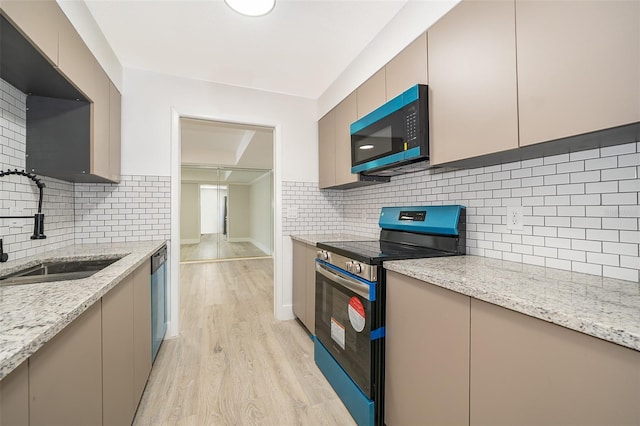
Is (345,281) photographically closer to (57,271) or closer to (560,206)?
(560,206)

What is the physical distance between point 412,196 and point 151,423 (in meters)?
2.15

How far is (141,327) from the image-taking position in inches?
62.6

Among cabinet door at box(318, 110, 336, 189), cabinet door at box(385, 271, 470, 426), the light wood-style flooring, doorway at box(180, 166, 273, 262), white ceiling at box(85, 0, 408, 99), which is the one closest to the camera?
cabinet door at box(385, 271, 470, 426)

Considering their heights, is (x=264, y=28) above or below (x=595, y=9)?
above

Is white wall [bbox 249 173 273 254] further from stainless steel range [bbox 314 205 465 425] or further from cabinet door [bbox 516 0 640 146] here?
cabinet door [bbox 516 0 640 146]

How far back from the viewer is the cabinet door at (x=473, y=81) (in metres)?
1.11

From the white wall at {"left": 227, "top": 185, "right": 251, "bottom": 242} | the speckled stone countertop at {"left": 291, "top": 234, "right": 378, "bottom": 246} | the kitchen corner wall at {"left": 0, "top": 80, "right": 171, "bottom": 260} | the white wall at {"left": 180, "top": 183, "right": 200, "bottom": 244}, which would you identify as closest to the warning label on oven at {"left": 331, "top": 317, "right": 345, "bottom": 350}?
the speckled stone countertop at {"left": 291, "top": 234, "right": 378, "bottom": 246}

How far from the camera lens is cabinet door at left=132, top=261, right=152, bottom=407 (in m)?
1.46

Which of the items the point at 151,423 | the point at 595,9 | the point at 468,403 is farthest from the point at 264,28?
the point at 151,423

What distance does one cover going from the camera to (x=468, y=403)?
98cm

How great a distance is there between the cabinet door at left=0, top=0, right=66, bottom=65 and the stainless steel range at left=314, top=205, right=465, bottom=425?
1.72m

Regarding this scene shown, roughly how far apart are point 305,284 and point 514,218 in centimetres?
170

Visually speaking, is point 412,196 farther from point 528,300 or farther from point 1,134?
point 1,134

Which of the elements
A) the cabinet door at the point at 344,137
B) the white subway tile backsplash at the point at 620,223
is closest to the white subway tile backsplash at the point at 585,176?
the white subway tile backsplash at the point at 620,223
